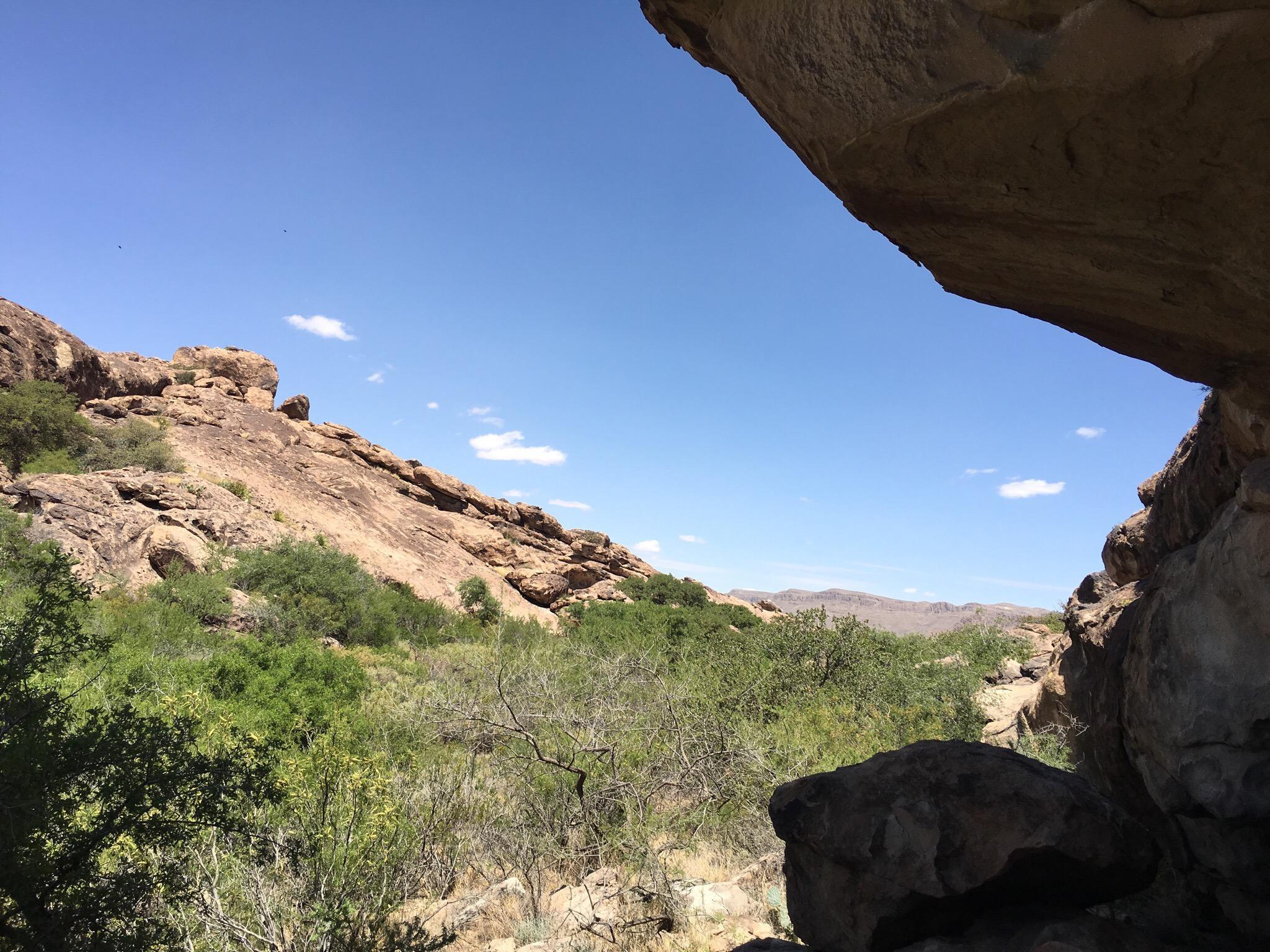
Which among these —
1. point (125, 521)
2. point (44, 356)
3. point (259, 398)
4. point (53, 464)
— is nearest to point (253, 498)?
point (53, 464)

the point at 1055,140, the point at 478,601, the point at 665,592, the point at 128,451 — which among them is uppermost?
the point at 128,451

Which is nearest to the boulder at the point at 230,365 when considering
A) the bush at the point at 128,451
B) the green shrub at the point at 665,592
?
the bush at the point at 128,451

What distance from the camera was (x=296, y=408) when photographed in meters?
37.0

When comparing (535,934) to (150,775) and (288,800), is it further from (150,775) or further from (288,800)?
(150,775)

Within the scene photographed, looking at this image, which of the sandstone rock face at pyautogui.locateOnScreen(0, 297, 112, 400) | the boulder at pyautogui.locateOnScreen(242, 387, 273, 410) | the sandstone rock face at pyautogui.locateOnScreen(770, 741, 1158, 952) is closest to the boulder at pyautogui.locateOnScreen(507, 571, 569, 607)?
the boulder at pyautogui.locateOnScreen(242, 387, 273, 410)

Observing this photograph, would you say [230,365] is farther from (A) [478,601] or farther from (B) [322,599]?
(B) [322,599]

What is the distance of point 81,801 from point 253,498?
82.3 ft

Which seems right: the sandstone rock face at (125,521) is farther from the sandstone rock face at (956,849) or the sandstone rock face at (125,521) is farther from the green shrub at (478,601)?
the sandstone rock face at (956,849)

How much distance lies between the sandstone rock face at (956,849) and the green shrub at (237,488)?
83.8 ft

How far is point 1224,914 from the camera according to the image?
354 centimetres

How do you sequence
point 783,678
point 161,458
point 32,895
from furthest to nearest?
point 161,458
point 783,678
point 32,895

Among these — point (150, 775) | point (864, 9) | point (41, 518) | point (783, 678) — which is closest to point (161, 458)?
point (41, 518)

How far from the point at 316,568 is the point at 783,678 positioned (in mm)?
13948

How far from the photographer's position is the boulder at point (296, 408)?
1441 inches
